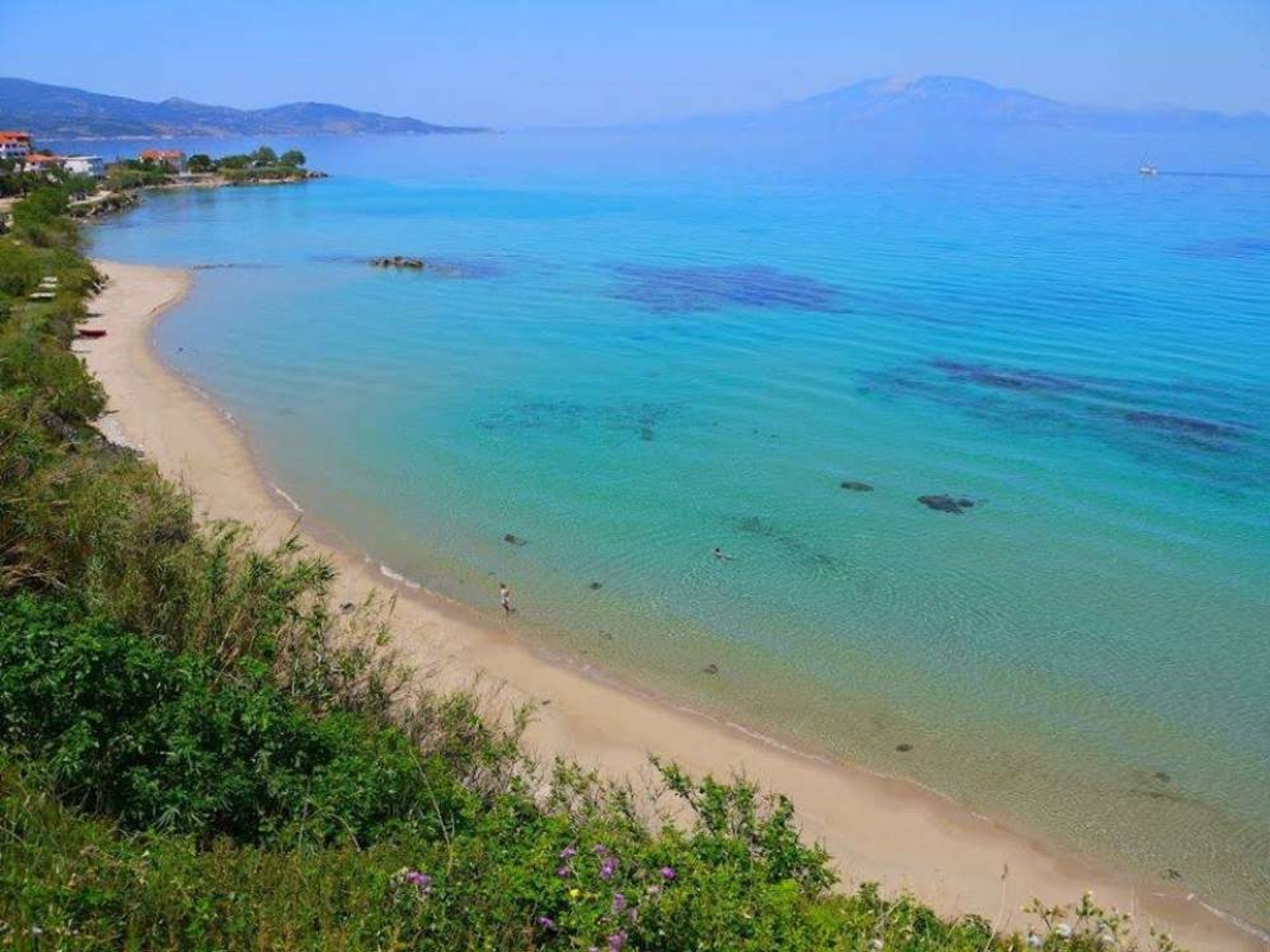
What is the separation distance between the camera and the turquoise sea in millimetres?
16172

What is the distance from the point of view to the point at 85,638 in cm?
876

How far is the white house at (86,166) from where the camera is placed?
405 ft

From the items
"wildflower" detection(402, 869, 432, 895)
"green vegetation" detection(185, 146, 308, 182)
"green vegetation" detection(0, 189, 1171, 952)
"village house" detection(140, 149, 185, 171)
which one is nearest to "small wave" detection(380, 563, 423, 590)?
"green vegetation" detection(0, 189, 1171, 952)

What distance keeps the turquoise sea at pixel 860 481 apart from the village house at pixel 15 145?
111m

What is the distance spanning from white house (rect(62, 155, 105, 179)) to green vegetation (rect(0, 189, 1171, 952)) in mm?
132922

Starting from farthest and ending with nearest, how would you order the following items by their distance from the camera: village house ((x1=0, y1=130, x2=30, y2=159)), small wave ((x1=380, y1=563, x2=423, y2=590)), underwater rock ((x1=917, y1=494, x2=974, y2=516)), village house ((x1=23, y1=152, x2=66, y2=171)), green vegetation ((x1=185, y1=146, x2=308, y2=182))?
village house ((x1=0, y1=130, x2=30, y2=159)) < green vegetation ((x1=185, y1=146, x2=308, y2=182)) < village house ((x1=23, y1=152, x2=66, y2=171)) < underwater rock ((x1=917, y1=494, x2=974, y2=516)) < small wave ((x1=380, y1=563, x2=423, y2=590))

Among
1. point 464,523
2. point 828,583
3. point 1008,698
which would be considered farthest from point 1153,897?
point 464,523

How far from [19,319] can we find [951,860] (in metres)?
38.6

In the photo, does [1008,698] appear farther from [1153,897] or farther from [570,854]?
[570,854]

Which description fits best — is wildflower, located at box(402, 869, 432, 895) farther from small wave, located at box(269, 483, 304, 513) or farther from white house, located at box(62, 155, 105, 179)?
white house, located at box(62, 155, 105, 179)

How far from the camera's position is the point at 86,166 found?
416ft

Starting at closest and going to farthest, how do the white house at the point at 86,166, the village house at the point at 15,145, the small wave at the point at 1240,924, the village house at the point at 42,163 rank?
the small wave at the point at 1240,924 < the village house at the point at 42,163 < the white house at the point at 86,166 < the village house at the point at 15,145

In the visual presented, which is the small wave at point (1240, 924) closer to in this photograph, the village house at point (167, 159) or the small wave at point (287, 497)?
the small wave at point (287, 497)

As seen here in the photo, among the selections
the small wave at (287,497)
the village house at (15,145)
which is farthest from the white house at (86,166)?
the small wave at (287,497)
